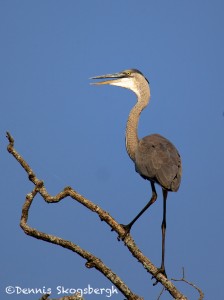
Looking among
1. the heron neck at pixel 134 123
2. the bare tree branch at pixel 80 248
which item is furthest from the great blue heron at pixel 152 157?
the bare tree branch at pixel 80 248

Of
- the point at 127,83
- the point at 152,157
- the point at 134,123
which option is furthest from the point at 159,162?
the point at 127,83

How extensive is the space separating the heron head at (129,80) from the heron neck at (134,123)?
18 centimetres

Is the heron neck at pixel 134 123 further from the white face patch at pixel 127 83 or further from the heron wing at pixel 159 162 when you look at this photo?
the heron wing at pixel 159 162

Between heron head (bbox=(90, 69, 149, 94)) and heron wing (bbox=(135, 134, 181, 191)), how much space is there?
172 cm

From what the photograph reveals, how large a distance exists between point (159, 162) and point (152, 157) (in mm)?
198

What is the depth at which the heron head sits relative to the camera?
10.8 metres

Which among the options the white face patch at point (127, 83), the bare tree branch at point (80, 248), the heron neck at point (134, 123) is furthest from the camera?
the white face patch at point (127, 83)

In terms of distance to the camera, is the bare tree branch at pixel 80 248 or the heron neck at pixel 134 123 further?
the heron neck at pixel 134 123

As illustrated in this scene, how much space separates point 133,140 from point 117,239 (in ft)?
9.33

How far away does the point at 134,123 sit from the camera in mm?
10281

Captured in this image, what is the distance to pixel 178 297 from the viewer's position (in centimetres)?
620

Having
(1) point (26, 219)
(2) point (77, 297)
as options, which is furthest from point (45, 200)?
(2) point (77, 297)

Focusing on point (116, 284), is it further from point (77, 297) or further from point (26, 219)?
point (26, 219)

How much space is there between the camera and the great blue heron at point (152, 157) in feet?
27.3
